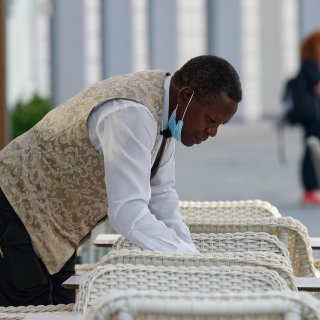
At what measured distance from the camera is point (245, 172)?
52.2 feet

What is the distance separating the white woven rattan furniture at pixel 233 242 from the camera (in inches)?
149

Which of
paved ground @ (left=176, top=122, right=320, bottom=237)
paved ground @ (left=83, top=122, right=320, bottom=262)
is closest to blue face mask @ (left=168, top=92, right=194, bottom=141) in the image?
paved ground @ (left=83, top=122, right=320, bottom=262)

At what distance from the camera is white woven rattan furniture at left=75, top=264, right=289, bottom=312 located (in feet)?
9.84

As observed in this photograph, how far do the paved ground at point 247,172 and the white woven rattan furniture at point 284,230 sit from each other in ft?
14.0

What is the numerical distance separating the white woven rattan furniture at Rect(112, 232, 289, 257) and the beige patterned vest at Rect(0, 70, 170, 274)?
0.53ft

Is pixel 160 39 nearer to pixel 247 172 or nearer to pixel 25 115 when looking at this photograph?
pixel 247 172

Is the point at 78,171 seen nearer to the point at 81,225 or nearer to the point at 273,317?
the point at 81,225

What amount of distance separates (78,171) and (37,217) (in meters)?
0.20

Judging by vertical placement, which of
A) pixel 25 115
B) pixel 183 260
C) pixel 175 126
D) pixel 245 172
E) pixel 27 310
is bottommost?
pixel 245 172

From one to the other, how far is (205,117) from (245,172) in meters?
12.4

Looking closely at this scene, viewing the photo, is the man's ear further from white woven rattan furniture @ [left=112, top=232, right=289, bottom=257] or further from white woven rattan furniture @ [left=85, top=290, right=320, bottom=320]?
white woven rattan furniture @ [left=85, top=290, right=320, bottom=320]

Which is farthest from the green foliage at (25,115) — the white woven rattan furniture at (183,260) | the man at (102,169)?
the white woven rattan furniture at (183,260)

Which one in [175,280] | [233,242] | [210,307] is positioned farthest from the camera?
[233,242]

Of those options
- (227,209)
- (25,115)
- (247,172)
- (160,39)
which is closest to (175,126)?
(227,209)
